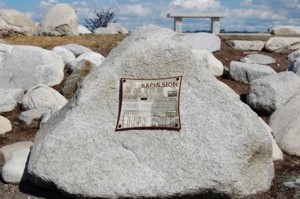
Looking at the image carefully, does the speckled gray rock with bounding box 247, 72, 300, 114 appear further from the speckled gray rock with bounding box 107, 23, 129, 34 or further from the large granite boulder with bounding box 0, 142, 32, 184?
the speckled gray rock with bounding box 107, 23, 129, 34

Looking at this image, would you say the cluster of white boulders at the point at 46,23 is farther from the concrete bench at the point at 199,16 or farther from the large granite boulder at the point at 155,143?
the large granite boulder at the point at 155,143

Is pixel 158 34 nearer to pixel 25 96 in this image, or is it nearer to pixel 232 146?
pixel 232 146

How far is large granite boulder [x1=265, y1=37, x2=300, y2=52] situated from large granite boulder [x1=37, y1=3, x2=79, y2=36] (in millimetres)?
6548

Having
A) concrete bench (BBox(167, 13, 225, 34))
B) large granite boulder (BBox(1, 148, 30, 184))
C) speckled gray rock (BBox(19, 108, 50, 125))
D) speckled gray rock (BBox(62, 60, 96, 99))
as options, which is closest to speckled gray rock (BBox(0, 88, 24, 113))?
speckled gray rock (BBox(19, 108, 50, 125))

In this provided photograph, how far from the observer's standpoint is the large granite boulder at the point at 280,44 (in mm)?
14266

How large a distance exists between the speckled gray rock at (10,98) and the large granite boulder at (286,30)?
9.84 metres

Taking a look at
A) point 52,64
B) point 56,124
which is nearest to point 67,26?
point 52,64

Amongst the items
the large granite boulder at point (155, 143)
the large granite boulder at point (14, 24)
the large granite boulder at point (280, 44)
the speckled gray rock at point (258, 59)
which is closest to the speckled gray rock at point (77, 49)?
the large granite boulder at point (14, 24)

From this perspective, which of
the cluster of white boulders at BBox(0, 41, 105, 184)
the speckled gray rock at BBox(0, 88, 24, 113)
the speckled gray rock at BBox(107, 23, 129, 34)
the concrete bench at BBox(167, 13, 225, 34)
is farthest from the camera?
the speckled gray rock at BBox(107, 23, 129, 34)

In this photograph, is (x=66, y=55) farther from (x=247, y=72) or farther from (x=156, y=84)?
(x=156, y=84)

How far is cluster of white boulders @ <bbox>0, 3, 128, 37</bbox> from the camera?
15891mm

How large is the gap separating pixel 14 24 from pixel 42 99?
7.10 meters

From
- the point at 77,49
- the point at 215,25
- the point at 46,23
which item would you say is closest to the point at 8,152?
the point at 77,49

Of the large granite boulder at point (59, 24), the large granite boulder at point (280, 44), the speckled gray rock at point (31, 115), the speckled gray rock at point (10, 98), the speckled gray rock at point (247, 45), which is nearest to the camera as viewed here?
the speckled gray rock at point (31, 115)
